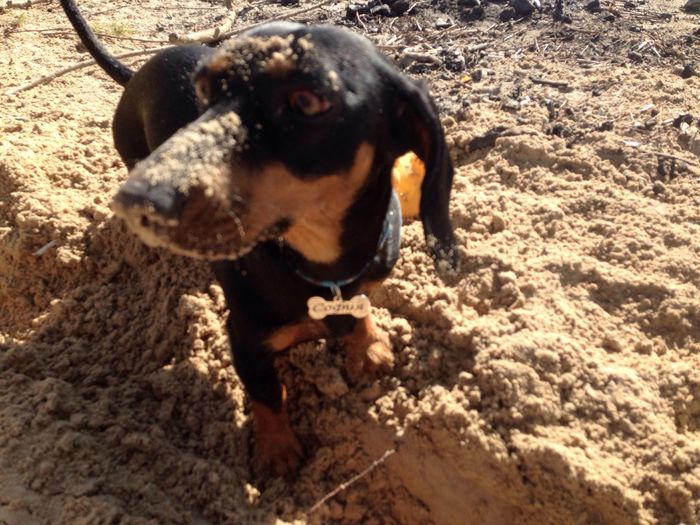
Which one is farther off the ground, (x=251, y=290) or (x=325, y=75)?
(x=325, y=75)

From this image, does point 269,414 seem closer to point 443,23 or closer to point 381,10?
point 443,23

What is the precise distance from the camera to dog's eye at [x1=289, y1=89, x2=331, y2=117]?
1.77 meters

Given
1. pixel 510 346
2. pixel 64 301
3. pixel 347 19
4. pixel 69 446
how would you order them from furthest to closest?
pixel 347 19 < pixel 64 301 < pixel 510 346 < pixel 69 446

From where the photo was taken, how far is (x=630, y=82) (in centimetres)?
432

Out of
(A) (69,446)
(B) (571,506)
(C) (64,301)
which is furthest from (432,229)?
(C) (64,301)

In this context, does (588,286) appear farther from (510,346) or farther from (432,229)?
(432,229)

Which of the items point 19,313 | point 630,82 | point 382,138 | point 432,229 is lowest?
point 19,313

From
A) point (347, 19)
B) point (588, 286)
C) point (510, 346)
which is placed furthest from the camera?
point (347, 19)

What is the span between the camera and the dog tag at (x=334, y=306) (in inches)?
91.2

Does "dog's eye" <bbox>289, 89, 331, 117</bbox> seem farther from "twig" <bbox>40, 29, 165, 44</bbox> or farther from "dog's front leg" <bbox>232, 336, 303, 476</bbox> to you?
"twig" <bbox>40, 29, 165, 44</bbox>

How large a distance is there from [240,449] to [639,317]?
201 cm

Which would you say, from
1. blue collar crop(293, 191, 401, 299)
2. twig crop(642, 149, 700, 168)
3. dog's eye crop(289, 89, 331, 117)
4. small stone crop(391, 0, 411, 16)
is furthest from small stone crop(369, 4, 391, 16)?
dog's eye crop(289, 89, 331, 117)

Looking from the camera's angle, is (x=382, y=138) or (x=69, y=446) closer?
(x=382, y=138)

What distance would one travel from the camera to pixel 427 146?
2.06 metres
